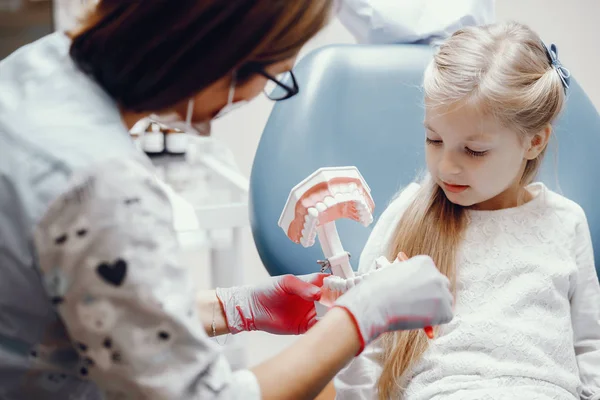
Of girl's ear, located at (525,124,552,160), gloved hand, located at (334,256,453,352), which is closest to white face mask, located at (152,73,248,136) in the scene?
gloved hand, located at (334,256,453,352)

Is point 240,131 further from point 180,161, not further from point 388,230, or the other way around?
point 388,230

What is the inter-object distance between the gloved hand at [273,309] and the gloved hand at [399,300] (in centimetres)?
21

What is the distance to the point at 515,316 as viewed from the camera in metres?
0.97

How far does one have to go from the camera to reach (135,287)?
564 millimetres

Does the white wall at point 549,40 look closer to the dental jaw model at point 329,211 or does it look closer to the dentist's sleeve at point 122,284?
the dental jaw model at point 329,211

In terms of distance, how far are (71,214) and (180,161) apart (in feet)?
3.54

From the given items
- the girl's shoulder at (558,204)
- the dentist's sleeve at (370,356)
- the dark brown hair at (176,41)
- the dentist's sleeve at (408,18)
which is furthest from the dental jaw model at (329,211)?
the dentist's sleeve at (408,18)

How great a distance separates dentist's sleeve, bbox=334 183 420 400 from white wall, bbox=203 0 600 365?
2.77 ft

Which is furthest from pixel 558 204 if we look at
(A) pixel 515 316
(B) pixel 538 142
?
(A) pixel 515 316

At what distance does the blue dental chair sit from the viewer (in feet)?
3.70

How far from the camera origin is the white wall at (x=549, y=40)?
1.86 meters

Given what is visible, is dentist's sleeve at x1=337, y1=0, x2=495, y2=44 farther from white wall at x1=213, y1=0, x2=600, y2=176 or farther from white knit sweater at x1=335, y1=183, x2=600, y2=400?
white wall at x1=213, y1=0, x2=600, y2=176

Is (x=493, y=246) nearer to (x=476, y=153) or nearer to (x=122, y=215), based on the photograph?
(x=476, y=153)

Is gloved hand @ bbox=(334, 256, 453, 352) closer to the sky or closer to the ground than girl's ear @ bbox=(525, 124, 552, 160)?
closer to the ground
